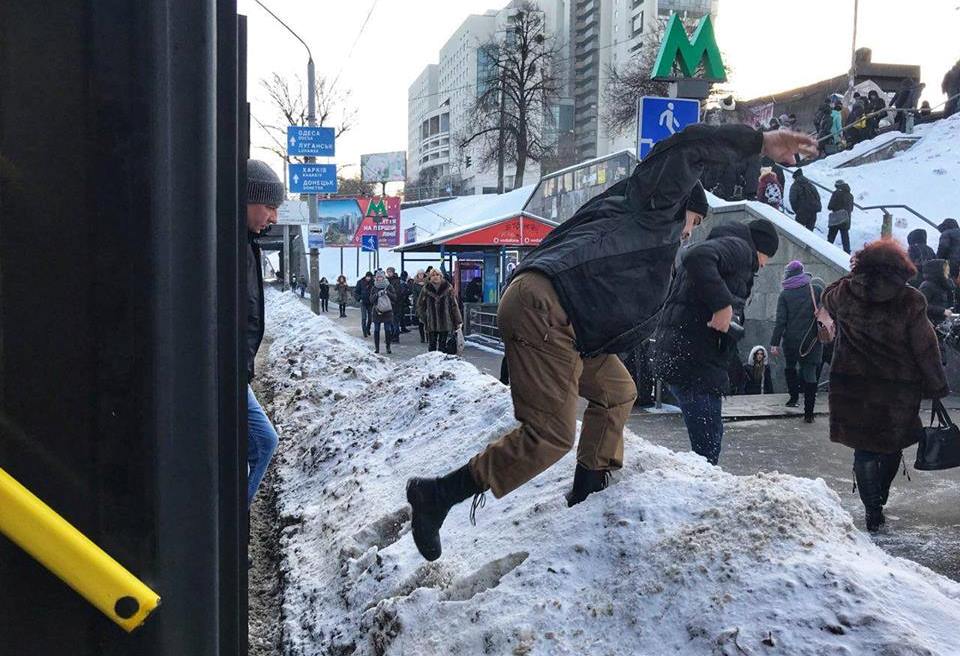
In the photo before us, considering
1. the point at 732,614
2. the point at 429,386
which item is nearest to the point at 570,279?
the point at 732,614

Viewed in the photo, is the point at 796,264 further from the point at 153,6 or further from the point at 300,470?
the point at 153,6

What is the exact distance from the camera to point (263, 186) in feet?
11.5

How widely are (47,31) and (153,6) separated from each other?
0.42 ft

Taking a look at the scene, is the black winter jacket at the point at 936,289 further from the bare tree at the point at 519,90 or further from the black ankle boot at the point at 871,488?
the bare tree at the point at 519,90

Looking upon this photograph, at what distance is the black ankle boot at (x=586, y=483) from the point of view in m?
3.36

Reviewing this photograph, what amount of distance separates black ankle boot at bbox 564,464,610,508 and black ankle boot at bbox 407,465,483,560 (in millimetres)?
668

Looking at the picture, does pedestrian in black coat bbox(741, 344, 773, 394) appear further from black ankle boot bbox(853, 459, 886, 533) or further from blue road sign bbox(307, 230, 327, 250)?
blue road sign bbox(307, 230, 327, 250)

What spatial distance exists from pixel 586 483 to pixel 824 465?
410 centimetres

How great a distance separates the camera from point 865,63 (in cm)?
3619

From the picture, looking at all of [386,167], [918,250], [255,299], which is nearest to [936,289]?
[918,250]

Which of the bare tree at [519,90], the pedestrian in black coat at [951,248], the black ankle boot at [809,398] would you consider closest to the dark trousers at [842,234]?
the pedestrian in black coat at [951,248]

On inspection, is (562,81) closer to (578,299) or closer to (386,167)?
(386,167)

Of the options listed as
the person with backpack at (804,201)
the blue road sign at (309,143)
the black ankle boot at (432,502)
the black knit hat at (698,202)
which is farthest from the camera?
the blue road sign at (309,143)

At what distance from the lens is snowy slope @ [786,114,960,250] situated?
66.1ft
